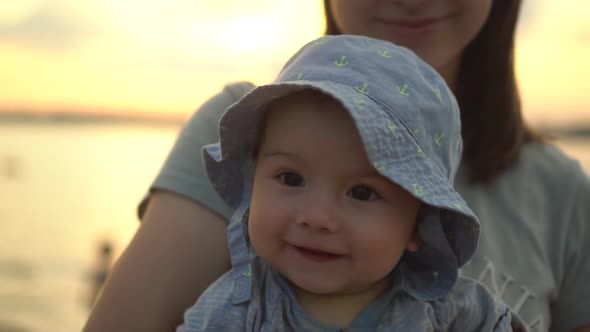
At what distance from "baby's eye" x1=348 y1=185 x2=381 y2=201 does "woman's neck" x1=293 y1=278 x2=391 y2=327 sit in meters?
0.23

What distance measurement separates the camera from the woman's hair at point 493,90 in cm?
225

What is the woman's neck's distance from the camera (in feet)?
4.86

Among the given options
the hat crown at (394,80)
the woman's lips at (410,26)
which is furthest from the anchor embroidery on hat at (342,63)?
the woman's lips at (410,26)

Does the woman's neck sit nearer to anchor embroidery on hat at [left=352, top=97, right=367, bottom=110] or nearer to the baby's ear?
the baby's ear

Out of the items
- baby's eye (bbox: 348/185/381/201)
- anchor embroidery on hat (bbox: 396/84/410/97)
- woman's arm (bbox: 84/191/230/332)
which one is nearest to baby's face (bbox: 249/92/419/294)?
baby's eye (bbox: 348/185/381/201)

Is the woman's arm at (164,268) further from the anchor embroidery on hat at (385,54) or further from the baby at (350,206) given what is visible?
the anchor embroidery on hat at (385,54)

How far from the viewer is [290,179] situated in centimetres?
142

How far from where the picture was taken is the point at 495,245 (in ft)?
6.60

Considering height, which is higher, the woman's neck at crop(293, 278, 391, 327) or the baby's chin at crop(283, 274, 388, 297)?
the baby's chin at crop(283, 274, 388, 297)

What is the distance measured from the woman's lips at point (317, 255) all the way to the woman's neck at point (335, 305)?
5.1 inches

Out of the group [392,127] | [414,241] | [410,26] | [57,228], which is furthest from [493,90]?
[57,228]

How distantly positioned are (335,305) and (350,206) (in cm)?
24

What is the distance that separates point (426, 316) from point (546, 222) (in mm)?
807

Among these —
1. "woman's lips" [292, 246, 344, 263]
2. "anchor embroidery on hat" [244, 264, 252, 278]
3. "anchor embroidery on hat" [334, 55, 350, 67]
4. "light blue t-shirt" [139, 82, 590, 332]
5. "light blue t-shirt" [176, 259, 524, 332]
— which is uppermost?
"anchor embroidery on hat" [334, 55, 350, 67]
